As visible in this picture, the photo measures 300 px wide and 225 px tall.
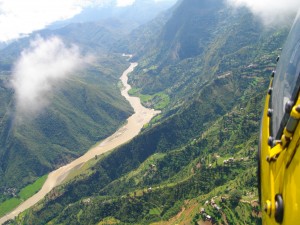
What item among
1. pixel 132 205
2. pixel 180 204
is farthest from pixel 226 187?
pixel 132 205

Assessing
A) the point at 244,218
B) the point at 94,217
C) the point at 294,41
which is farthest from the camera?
the point at 94,217

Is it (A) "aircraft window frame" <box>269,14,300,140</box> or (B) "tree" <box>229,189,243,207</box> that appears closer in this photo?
(A) "aircraft window frame" <box>269,14,300,140</box>

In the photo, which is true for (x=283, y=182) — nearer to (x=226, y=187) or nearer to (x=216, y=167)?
(x=226, y=187)

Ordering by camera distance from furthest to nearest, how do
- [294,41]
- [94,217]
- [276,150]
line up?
1. [94,217]
2. [294,41]
3. [276,150]

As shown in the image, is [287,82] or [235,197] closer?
[287,82]

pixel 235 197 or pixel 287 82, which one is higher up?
pixel 287 82

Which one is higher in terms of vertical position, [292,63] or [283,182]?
[292,63]

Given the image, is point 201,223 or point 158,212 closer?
point 201,223

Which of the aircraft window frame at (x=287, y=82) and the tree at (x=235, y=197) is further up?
the aircraft window frame at (x=287, y=82)

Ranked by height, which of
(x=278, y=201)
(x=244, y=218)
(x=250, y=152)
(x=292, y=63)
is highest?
(x=292, y=63)

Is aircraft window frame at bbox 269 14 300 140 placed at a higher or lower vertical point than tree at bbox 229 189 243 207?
higher

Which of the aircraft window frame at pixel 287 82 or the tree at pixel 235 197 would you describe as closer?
the aircraft window frame at pixel 287 82
